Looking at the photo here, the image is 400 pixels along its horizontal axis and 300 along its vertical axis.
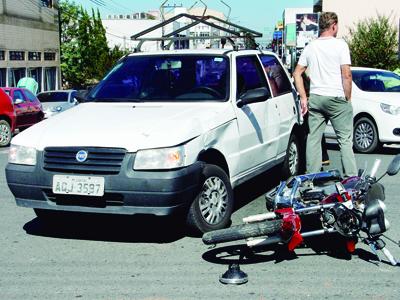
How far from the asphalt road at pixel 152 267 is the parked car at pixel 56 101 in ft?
54.4

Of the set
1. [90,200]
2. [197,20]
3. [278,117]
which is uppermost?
[197,20]

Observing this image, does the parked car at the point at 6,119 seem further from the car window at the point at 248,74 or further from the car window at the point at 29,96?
the car window at the point at 248,74

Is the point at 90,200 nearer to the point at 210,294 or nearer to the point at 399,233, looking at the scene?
the point at 210,294

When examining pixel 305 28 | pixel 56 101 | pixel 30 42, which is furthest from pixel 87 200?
pixel 305 28

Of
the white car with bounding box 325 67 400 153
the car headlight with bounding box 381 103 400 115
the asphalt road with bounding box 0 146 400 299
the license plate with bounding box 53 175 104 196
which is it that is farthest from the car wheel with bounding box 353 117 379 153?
the license plate with bounding box 53 175 104 196

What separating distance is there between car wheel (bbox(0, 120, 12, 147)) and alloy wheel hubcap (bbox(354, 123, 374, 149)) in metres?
7.81

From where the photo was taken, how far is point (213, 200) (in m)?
5.97

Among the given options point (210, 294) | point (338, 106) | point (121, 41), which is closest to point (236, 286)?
point (210, 294)

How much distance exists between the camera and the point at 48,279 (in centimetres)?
487

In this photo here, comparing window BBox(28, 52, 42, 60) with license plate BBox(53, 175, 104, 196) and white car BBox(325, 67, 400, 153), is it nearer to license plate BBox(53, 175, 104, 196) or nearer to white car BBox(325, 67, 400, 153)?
white car BBox(325, 67, 400, 153)

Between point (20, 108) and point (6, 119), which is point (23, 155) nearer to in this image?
point (6, 119)

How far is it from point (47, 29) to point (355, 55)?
2509 cm

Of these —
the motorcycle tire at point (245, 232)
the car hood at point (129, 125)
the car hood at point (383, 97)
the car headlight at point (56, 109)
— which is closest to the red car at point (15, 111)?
the car headlight at point (56, 109)

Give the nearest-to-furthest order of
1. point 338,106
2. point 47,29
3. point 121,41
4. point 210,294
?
point 210,294 < point 338,106 < point 47,29 < point 121,41
